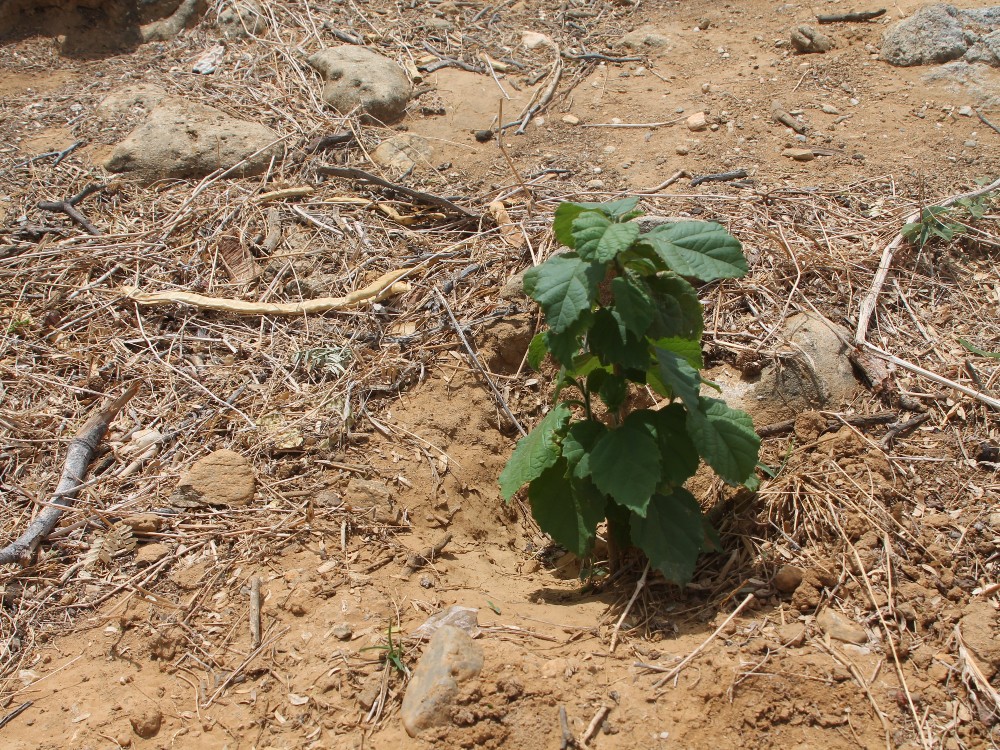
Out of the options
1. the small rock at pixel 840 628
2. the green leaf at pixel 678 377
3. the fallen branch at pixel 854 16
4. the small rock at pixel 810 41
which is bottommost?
the small rock at pixel 840 628

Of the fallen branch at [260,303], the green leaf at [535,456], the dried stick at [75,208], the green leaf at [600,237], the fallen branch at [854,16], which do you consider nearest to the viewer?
the green leaf at [600,237]

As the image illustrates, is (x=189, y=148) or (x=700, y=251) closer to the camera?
(x=700, y=251)

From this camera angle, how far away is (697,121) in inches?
199

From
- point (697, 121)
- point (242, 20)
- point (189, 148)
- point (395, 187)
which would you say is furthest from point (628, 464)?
point (242, 20)

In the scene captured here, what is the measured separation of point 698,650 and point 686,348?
945 mm

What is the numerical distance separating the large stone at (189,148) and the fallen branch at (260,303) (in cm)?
107

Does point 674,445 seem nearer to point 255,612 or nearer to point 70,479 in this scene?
point 255,612

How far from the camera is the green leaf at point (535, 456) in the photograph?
265cm

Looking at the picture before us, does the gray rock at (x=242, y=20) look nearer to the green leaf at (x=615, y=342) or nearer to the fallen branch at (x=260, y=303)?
the fallen branch at (x=260, y=303)

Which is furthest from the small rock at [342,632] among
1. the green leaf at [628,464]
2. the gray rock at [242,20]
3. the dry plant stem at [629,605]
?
the gray rock at [242,20]

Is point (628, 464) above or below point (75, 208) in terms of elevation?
above

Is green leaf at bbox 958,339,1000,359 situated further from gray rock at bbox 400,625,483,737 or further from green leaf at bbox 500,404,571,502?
gray rock at bbox 400,625,483,737

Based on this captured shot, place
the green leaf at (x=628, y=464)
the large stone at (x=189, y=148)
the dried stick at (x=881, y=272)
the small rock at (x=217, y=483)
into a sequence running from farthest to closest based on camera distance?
1. the large stone at (x=189, y=148)
2. the dried stick at (x=881, y=272)
3. the small rock at (x=217, y=483)
4. the green leaf at (x=628, y=464)

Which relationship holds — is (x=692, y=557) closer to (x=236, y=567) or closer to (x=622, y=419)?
(x=622, y=419)
